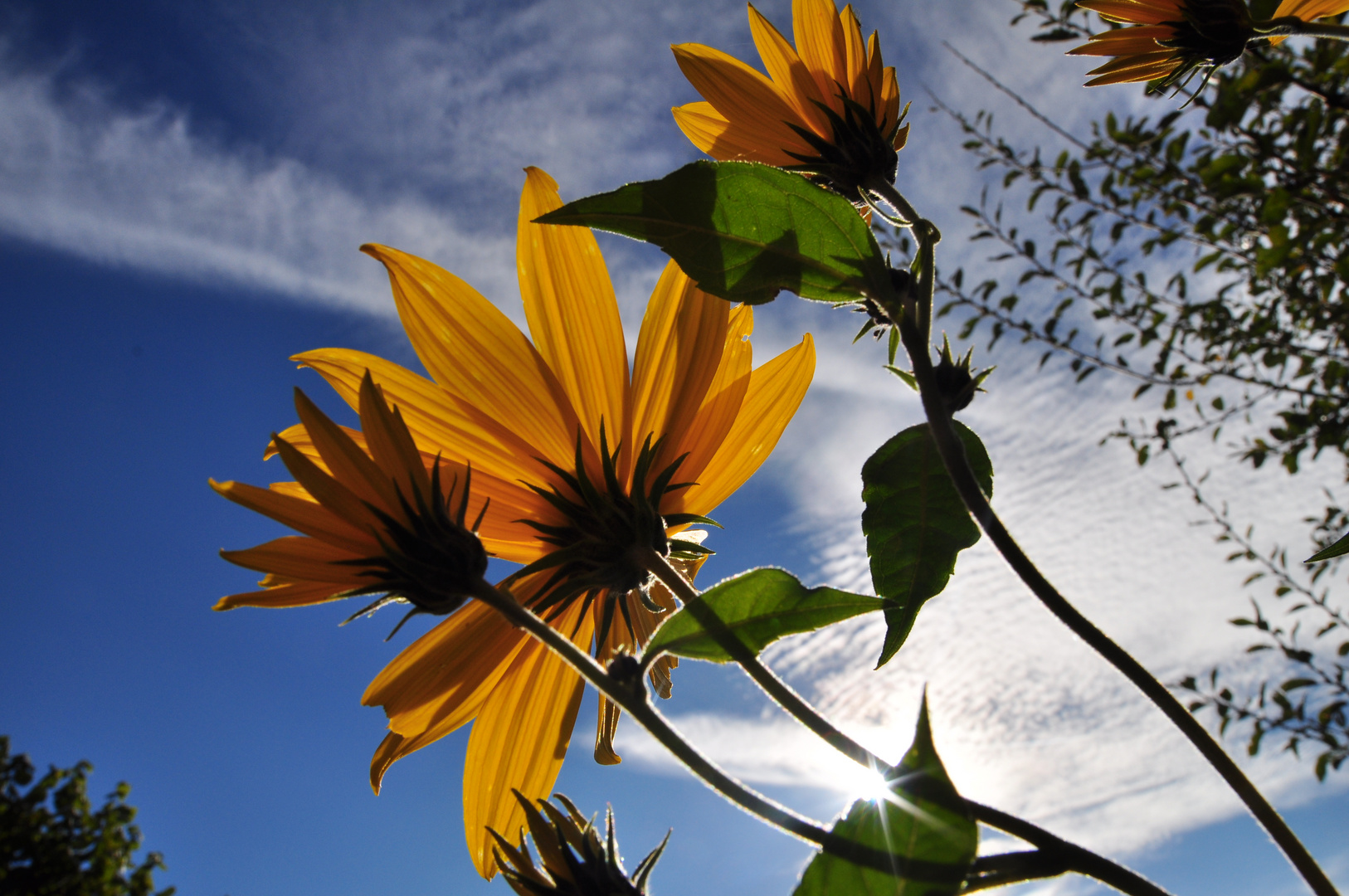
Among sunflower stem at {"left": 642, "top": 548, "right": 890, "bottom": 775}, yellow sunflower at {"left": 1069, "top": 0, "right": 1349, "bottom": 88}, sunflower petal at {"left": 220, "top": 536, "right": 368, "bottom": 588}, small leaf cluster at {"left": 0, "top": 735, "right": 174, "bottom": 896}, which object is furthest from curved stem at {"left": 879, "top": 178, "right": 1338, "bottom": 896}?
small leaf cluster at {"left": 0, "top": 735, "right": 174, "bottom": 896}

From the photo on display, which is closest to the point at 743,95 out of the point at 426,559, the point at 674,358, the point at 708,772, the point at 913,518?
the point at 674,358

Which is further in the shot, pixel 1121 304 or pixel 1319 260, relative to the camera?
pixel 1121 304

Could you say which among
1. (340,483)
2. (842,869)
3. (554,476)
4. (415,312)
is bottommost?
(842,869)

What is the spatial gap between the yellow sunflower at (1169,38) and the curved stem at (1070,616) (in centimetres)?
71

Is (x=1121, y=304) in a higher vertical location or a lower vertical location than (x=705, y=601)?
higher

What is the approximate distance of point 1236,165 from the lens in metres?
2.44

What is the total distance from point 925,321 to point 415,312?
1.70ft

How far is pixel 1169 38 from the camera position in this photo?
109cm

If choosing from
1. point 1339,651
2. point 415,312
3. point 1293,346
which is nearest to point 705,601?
point 415,312

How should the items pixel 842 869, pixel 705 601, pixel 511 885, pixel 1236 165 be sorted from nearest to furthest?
pixel 842 869, pixel 705 601, pixel 511 885, pixel 1236 165

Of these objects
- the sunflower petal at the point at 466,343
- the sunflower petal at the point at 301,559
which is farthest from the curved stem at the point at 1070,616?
the sunflower petal at the point at 301,559

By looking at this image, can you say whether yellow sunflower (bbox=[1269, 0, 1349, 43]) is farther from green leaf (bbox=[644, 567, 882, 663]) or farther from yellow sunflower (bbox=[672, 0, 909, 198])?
green leaf (bbox=[644, 567, 882, 663])

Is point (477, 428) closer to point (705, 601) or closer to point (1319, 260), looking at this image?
point (705, 601)

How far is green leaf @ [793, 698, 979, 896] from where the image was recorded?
17.0 inches
